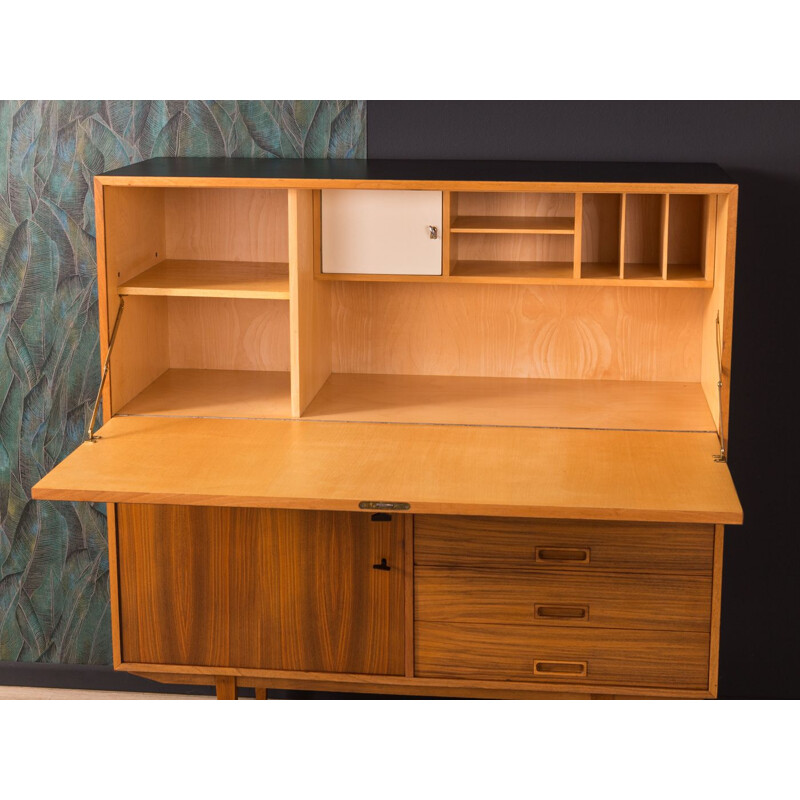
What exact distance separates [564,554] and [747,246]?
1.18 metres

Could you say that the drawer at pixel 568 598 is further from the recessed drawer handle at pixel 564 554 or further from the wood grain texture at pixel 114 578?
the wood grain texture at pixel 114 578

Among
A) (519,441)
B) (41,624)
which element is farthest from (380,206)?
(41,624)

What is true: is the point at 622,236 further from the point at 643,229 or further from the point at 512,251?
the point at 512,251

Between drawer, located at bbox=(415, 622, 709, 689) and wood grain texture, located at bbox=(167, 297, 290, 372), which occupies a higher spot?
wood grain texture, located at bbox=(167, 297, 290, 372)

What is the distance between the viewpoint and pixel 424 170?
141 inches

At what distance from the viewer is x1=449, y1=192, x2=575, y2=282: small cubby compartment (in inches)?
147

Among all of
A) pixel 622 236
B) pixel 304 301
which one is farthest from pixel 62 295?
pixel 622 236

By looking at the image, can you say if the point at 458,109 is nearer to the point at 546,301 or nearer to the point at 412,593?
the point at 546,301

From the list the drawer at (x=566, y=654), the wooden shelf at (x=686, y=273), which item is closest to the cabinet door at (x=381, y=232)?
the wooden shelf at (x=686, y=273)

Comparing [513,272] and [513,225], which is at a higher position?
[513,225]

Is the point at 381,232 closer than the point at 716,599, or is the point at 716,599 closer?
the point at 716,599

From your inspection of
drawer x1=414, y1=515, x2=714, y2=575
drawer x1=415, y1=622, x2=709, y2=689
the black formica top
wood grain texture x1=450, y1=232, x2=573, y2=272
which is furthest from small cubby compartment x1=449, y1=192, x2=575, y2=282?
drawer x1=415, y1=622, x2=709, y2=689

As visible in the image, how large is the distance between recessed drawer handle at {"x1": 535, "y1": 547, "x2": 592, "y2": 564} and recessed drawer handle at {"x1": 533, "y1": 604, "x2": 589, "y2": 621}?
0.12 meters

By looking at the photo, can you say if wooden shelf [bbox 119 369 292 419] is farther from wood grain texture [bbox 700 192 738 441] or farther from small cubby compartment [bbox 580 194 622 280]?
wood grain texture [bbox 700 192 738 441]
